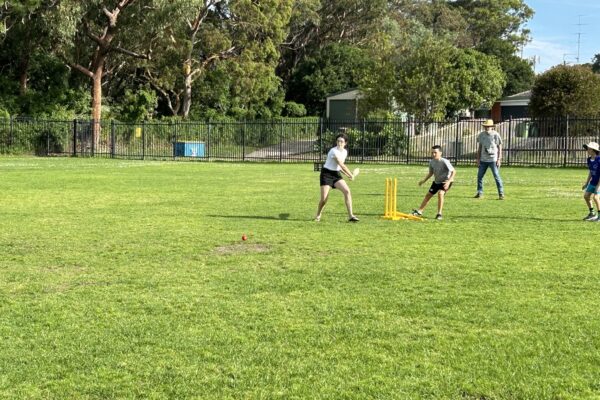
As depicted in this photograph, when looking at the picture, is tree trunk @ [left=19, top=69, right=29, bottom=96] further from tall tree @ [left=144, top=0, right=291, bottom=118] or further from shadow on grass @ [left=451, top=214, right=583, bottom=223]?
shadow on grass @ [left=451, top=214, right=583, bottom=223]

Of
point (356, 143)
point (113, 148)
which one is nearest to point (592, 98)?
point (356, 143)

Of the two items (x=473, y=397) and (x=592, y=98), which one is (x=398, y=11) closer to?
Answer: (x=592, y=98)

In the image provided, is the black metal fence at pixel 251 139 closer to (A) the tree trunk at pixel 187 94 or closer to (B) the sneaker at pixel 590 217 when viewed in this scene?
(A) the tree trunk at pixel 187 94

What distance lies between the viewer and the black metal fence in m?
34.8

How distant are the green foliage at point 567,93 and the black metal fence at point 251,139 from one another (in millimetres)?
2479

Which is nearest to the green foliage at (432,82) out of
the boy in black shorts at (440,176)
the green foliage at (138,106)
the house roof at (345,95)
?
the house roof at (345,95)

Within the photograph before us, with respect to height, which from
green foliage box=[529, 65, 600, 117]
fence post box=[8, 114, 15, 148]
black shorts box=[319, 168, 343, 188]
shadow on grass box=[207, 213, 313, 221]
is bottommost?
shadow on grass box=[207, 213, 313, 221]

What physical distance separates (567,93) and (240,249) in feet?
108

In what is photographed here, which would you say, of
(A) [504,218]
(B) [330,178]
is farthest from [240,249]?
(A) [504,218]

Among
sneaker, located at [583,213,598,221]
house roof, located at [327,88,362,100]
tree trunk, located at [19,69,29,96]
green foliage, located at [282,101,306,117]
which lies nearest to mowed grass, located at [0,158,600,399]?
sneaker, located at [583,213,598,221]

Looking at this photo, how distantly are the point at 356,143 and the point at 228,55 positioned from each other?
21.4 meters

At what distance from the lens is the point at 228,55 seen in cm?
5291

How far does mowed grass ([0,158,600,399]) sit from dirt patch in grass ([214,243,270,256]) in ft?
0.09

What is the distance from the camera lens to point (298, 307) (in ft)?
18.8
